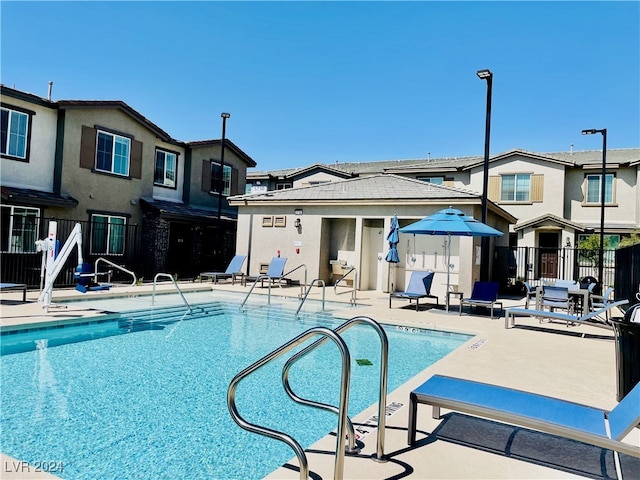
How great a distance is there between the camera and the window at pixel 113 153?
59.3ft

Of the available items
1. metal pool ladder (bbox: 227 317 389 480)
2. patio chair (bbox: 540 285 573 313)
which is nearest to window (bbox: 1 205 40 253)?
metal pool ladder (bbox: 227 317 389 480)

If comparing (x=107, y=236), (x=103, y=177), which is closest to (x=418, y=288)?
(x=107, y=236)

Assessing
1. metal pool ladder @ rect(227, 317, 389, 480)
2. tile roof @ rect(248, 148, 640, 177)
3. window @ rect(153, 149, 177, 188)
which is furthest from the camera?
tile roof @ rect(248, 148, 640, 177)

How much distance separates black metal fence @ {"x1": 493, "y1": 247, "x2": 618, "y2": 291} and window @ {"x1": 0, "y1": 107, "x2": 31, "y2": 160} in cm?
1909

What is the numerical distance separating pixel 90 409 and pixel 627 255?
46.7 ft

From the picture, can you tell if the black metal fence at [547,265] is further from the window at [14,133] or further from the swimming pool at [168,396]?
the window at [14,133]

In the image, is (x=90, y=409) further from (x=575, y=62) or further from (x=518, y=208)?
(x=518, y=208)

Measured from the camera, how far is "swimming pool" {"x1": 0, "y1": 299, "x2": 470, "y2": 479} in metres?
3.83

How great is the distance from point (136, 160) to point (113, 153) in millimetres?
1061

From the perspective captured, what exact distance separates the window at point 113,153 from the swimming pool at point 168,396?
36.0 feet

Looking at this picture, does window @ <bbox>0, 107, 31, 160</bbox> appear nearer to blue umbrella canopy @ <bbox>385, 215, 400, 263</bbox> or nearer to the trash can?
blue umbrella canopy @ <bbox>385, 215, 400, 263</bbox>

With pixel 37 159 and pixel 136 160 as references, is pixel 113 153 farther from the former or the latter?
pixel 37 159

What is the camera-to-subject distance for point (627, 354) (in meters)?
4.54

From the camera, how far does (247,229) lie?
18906 mm
